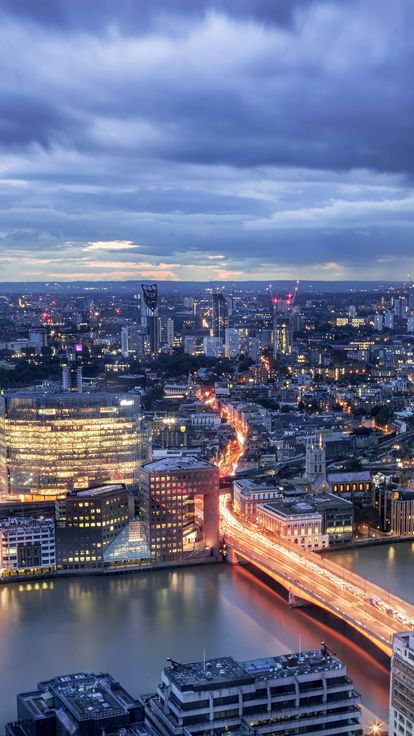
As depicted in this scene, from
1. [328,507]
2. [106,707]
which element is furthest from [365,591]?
[106,707]

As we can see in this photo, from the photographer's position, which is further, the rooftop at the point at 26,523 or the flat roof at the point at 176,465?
the flat roof at the point at 176,465

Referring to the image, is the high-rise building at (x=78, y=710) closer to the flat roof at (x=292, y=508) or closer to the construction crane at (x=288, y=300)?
the flat roof at (x=292, y=508)

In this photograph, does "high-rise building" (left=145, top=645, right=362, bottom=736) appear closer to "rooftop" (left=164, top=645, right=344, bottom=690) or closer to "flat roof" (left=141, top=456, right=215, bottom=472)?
"rooftop" (left=164, top=645, right=344, bottom=690)

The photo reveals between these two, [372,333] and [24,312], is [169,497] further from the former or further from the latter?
[24,312]

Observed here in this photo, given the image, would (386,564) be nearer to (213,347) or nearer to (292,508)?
(292,508)

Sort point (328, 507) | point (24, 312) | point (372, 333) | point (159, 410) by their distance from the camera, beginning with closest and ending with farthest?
1. point (328, 507)
2. point (159, 410)
3. point (372, 333)
4. point (24, 312)

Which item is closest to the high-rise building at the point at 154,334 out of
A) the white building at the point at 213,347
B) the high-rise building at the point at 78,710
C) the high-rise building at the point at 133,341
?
the high-rise building at the point at 133,341

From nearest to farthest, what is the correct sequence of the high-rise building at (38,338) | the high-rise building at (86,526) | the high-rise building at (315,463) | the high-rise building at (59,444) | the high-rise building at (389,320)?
the high-rise building at (86,526)
the high-rise building at (59,444)
the high-rise building at (315,463)
the high-rise building at (38,338)
the high-rise building at (389,320)
